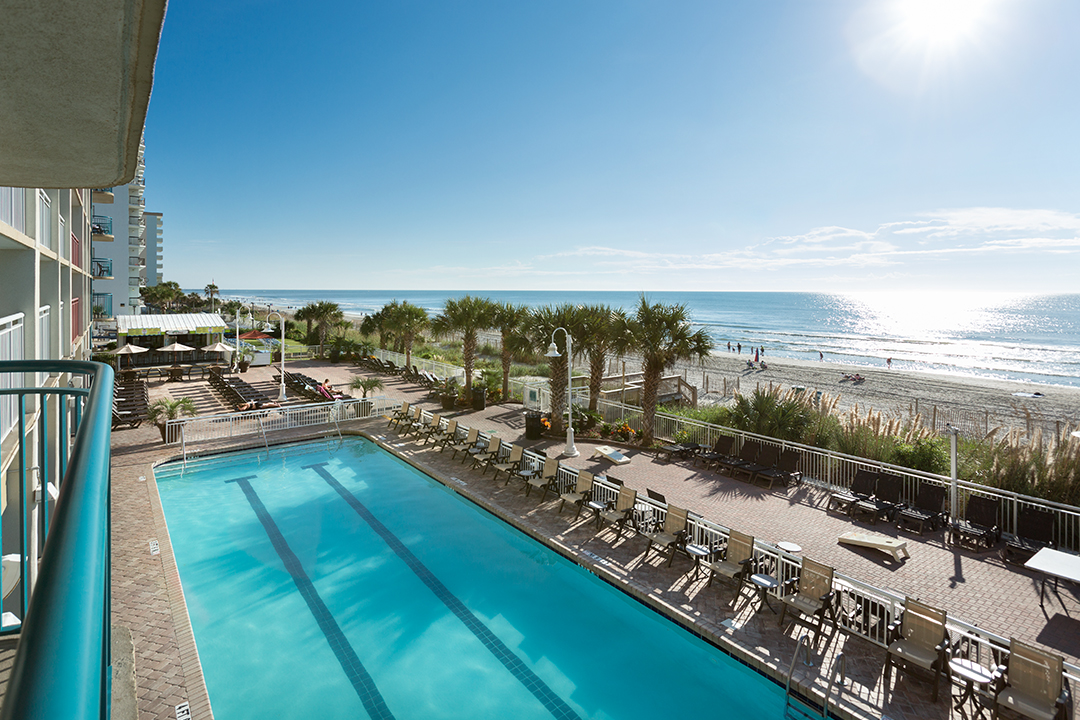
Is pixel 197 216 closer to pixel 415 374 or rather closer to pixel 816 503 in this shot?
pixel 415 374

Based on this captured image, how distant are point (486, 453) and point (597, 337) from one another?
639 centimetres

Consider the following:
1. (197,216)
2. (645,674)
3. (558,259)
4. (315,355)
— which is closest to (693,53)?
(645,674)

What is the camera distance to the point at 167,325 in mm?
32781

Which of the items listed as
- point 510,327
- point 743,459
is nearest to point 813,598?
point 743,459

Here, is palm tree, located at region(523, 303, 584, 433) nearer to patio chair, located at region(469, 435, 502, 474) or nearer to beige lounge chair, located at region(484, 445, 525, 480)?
patio chair, located at region(469, 435, 502, 474)

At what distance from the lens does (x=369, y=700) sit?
25.6 ft

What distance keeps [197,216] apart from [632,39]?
65.0 metres

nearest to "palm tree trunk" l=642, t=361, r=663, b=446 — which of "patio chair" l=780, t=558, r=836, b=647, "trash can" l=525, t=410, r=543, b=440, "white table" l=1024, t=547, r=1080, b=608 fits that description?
"trash can" l=525, t=410, r=543, b=440

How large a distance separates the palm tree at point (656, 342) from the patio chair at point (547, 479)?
221 inches

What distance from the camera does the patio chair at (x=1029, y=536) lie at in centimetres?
1051

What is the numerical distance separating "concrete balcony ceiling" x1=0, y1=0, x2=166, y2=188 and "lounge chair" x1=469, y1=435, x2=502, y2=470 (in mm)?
12891

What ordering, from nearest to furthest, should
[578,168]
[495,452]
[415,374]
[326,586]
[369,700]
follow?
1. [369,700]
2. [326,586]
3. [495,452]
4. [415,374]
5. [578,168]

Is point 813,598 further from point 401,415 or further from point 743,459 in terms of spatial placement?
point 401,415

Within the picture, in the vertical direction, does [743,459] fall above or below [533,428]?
below
